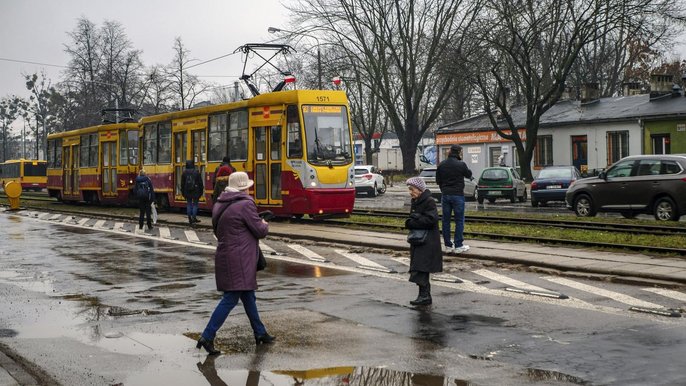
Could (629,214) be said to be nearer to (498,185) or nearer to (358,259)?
(358,259)

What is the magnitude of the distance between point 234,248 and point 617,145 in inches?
1622

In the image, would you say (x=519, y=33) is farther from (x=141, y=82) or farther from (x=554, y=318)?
(x=554, y=318)

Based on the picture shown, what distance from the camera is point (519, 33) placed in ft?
152

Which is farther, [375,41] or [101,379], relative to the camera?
[375,41]

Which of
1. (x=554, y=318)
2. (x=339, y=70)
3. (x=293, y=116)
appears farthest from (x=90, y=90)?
(x=554, y=318)

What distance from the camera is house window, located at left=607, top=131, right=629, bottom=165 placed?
4594 centimetres

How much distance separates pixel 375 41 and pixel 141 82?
20911mm

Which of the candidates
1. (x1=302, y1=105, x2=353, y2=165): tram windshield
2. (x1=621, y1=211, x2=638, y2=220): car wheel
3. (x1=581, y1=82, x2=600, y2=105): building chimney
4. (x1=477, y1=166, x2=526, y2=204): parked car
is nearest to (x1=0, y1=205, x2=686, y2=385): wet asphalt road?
(x1=302, y1=105, x2=353, y2=165): tram windshield

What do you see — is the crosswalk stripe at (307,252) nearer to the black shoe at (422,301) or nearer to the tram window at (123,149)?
the black shoe at (422,301)

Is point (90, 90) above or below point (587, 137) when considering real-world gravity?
above

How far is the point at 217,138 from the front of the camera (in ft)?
88.7

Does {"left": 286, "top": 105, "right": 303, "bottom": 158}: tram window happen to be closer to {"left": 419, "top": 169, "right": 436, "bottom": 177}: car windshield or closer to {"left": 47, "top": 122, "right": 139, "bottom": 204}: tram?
{"left": 47, "top": 122, "right": 139, "bottom": 204}: tram

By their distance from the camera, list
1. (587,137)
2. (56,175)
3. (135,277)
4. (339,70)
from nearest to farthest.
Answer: (135,277)
(56,175)
(587,137)
(339,70)

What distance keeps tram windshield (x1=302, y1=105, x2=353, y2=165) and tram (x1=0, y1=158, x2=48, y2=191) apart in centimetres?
5718
